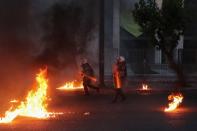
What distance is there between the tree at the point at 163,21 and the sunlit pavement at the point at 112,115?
3.38 m

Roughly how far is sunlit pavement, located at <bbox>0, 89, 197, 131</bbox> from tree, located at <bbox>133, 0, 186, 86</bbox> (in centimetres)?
338

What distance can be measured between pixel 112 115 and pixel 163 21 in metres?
9.14

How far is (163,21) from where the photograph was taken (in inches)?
925

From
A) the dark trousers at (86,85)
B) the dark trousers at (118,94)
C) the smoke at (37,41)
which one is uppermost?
the smoke at (37,41)

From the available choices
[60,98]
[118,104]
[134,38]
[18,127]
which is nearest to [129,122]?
[18,127]

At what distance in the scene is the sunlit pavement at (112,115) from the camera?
12688 mm

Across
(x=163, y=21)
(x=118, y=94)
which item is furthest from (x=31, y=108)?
(x=163, y=21)

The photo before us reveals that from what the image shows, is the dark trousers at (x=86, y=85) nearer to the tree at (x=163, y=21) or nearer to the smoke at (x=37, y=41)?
the smoke at (x=37, y=41)

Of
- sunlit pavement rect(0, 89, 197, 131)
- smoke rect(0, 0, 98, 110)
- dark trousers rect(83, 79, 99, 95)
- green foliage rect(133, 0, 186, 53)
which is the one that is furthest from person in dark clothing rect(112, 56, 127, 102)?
green foliage rect(133, 0, 186, 53)

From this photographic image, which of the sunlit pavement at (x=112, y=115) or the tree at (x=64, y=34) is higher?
the tree at (x=64, y=34)

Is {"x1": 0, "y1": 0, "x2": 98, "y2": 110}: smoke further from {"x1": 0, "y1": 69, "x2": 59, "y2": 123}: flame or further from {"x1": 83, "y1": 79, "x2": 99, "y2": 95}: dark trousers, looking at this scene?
{"x1": 83, "y1": 79, "x2": 99, "y2": 95}: dark trousers

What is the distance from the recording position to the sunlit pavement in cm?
1269

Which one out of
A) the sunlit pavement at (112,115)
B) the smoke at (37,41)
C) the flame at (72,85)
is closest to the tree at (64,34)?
the smoke at (37,41)

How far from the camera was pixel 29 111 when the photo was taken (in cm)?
1469
